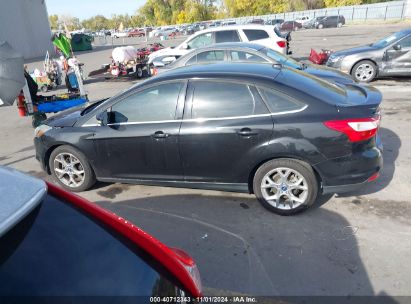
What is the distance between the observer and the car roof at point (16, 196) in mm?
1308

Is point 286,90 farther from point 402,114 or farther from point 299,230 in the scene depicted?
point 402,114

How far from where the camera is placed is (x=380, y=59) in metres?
10.2

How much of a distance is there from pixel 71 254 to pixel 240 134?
8.40 feet

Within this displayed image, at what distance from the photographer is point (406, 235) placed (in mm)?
3424

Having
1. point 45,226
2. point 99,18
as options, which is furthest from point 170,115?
point 99,18

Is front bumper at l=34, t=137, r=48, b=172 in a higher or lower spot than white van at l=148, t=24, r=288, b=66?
lower

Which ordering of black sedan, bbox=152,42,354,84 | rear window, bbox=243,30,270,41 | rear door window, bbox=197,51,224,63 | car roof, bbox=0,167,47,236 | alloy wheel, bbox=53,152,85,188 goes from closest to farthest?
car roof, bbox=0,167,47,236
alloy wheel, bbox=53,152,85,188
black sedan, bbox=152,42,354,84
rear door window, bbox=197,51,224,63
rear window, bbox=243,30,270,41

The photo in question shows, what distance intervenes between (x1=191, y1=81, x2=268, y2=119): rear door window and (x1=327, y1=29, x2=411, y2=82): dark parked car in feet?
25.5

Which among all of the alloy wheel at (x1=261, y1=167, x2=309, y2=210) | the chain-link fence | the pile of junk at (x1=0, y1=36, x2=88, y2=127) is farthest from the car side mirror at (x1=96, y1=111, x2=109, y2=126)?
the chain-link fence

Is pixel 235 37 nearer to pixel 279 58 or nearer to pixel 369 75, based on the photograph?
pixel 279 58

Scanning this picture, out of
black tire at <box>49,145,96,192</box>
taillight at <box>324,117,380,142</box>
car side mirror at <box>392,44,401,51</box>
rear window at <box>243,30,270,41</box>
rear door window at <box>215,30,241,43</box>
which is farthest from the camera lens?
rear window at <box>243,30,270,41</box>

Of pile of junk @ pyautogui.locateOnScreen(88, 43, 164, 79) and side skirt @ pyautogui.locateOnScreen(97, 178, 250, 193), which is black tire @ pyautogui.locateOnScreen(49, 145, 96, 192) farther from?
pile of junk @ pyautogui.locateOnScreen(88, 43, 164, 79)

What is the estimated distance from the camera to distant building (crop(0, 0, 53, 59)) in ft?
94.9

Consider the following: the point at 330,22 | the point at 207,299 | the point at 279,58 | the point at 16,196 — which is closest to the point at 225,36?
the point at 279,58
